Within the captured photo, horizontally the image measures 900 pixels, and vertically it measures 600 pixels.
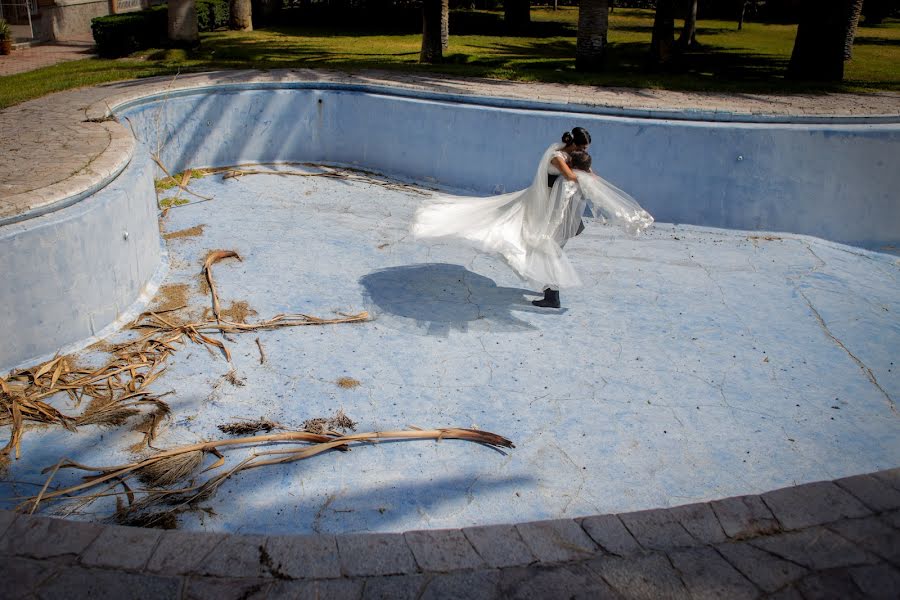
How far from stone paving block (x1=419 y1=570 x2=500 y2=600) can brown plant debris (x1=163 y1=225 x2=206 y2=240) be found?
6852mm

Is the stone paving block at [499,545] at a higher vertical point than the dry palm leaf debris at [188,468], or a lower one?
higher

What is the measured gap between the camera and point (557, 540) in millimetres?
3971

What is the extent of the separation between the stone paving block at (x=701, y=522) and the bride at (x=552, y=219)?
11.2 feet

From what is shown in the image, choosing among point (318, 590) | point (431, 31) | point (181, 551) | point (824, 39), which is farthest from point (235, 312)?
point (824, 39)

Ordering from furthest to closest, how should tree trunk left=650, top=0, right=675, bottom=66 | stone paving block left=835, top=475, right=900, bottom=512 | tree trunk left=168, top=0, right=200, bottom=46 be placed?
tree trunk left=168, top=0, right=200, bottom=46 < tree trunk left=650, top=0, right=675, bottom=66 < stone paving block left=835, top=475, right=900, bottom=512

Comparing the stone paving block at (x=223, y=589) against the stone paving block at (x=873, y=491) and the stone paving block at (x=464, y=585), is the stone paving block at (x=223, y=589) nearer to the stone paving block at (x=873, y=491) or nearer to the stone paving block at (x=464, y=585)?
the stone paving block at (x=464, y=585)

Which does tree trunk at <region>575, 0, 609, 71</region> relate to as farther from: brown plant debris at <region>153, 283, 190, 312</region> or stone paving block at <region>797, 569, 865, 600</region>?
stone paving block at <region>797, 569, 865, 600</region>

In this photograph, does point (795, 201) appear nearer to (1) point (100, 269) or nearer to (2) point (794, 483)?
(2) point (794, 483)

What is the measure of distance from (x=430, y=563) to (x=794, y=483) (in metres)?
3.11

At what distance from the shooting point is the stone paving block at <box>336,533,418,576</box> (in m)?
3.71

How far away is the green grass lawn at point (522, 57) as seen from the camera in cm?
1420

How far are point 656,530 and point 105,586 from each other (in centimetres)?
270

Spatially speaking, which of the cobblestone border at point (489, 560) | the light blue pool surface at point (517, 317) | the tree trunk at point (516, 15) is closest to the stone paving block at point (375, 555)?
the cobblestone border at point (489, 560)

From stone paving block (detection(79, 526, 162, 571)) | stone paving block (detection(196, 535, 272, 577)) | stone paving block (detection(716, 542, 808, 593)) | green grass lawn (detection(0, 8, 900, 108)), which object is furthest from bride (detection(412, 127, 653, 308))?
green grass lawn (detection(0, 8, 900, 108))
